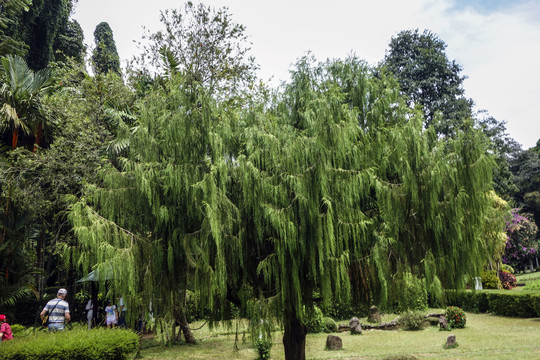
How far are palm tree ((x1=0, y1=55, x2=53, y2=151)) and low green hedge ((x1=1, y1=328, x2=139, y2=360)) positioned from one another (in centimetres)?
739

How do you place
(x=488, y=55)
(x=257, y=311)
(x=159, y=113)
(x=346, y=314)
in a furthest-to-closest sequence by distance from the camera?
1. (x=346, y=314)
2. (x=488, y=55)
3. (x=159, y=113)
4. (x=257, y=311)

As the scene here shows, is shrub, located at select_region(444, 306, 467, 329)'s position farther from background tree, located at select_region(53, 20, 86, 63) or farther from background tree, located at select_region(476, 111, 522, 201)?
background tree, located at select_region(53, 20, 86, 63)

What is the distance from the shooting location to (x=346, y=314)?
18391 mm

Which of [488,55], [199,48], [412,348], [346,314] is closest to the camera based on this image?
[488,55]

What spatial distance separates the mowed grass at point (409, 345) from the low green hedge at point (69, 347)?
3370 mm

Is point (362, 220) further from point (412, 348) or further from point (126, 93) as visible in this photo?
point (126, 93)

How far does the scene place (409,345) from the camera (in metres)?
12.1

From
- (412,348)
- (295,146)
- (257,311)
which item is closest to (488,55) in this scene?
(295,146)

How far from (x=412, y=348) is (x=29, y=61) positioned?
24052mm

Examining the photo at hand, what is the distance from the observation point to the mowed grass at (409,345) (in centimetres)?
1046

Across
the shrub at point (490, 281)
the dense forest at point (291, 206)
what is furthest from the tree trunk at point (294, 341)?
the shrub at point (490, 281)

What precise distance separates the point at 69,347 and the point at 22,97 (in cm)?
911

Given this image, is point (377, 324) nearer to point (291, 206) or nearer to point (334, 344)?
point (334, 344)

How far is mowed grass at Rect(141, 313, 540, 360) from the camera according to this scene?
10.5 m
